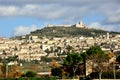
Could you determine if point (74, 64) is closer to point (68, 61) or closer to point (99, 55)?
→ point (68, 61)

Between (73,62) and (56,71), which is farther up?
(73,62)

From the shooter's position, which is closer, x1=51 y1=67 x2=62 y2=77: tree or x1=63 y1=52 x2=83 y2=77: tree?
x1=63 y1=52 x2=83 y2=77: tree

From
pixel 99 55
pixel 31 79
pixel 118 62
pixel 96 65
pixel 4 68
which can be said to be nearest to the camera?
pixel 31 79

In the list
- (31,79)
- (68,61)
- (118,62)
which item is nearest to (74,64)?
(68,61)

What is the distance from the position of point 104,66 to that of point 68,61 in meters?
13.4

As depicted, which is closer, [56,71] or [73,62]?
[73,62]

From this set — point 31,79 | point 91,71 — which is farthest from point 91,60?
point 31,79

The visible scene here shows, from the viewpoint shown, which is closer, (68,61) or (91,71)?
(91,71)

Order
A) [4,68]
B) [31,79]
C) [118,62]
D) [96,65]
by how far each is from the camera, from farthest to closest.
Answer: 1. [4,68]
2. [118,62]
3. [96,65]
4. [31,79]

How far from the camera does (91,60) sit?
77688mm

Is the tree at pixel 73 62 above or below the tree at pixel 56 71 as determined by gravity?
above

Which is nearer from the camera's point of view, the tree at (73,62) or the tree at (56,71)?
the tree at (73,62)

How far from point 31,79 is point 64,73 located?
2588 centimetres

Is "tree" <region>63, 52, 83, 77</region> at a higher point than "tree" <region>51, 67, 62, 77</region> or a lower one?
higher
